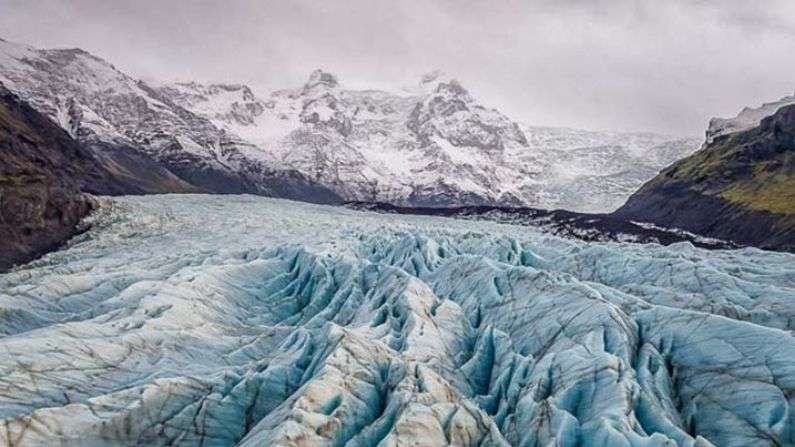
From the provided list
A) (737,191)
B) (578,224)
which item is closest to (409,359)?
(578,224)

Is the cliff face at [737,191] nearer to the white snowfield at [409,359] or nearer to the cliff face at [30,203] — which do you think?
the white snowfield at [409,359]

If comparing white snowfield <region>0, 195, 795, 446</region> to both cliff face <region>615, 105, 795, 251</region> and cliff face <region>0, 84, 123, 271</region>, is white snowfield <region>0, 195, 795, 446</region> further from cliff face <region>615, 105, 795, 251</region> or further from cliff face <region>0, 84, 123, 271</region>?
cliff face <region>615, 105, 795, 251</region>

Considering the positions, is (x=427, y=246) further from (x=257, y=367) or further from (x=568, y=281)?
(x=257, y=367)

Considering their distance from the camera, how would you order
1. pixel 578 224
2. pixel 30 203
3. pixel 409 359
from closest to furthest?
pixel 409 359 → pixel 30 203 → pixel 578 224

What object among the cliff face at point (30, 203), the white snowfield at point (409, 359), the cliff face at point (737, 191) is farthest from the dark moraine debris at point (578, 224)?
the cliff face at point (30, 203)

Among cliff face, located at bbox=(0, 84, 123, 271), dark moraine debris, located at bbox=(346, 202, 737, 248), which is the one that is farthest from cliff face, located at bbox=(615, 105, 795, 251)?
cliff face, located at bbox=(0, 84, 123, 271)

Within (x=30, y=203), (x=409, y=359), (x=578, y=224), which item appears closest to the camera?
(x=409, y=359)

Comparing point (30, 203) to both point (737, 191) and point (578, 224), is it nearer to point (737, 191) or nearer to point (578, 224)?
point (578, 224)
